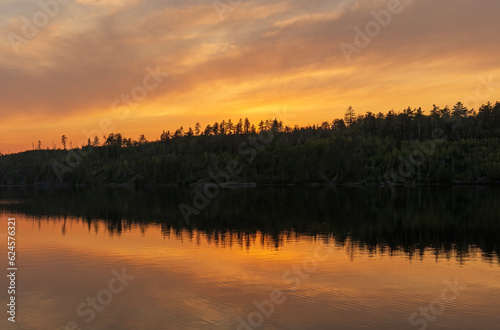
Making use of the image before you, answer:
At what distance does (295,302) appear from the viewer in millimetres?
31062

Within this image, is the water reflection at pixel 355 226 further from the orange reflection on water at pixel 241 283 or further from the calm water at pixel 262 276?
the orange reflection on water at pixel 241 283

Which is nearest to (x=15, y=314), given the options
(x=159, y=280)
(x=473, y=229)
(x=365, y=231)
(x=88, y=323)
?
(x=88, y=323)

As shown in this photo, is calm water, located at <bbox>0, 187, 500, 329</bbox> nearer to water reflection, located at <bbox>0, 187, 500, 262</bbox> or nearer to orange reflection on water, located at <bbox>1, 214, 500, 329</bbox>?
orange reflection on water, located at <bbox>1, 214, 500, 329</bbox>

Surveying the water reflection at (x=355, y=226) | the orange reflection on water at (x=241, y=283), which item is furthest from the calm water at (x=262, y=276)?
the water reflection at (x=355, y=226)

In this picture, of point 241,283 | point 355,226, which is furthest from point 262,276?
point 355,226

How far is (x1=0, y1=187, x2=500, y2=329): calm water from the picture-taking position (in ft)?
92.0

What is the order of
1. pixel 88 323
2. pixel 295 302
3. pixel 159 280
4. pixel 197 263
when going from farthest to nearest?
1. pixel 197 263
2. pixel 159 280
3. pixel 295 302
4. pixel 88 323

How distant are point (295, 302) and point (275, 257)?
17.2 m

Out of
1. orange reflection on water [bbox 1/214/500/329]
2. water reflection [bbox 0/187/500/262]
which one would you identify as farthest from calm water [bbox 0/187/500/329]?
water reflection [bbox 0/187/500/262]

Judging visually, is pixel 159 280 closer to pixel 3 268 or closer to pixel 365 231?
pixel 3 268

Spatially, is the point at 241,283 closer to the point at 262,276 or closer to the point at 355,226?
the point at 262,276

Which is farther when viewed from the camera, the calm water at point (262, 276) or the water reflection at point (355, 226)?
the water reflection at point (355, 226)

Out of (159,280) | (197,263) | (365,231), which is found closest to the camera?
(159,280)

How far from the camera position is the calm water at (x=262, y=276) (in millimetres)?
28031
